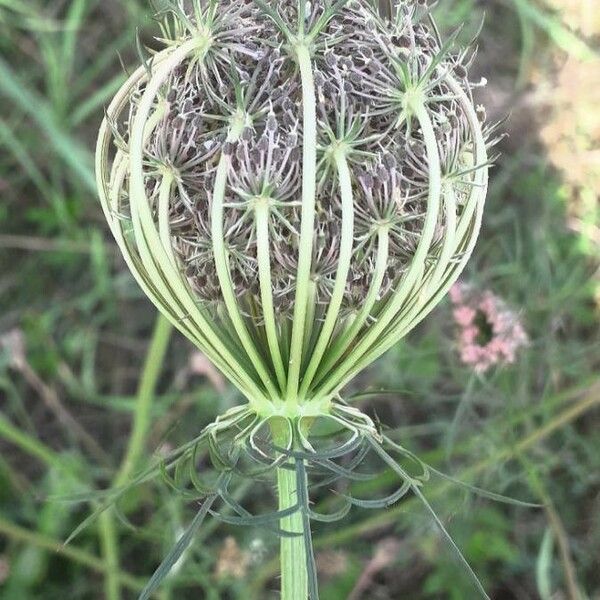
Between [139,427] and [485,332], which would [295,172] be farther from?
[139,427]

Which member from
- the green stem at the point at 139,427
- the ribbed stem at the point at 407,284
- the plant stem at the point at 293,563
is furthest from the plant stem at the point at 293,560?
the green stem at the point at 139,427

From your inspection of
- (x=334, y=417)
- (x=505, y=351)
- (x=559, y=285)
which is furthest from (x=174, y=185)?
(x=559, y=285)

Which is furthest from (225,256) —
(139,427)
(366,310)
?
(139,427)

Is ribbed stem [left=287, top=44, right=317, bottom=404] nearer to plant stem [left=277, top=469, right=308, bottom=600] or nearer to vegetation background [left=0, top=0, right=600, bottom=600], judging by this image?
plant stem [left=277, top=469, right=308, bottom=600]

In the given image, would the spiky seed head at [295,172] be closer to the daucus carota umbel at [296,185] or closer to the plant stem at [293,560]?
the daucus carota umbel at [296,185]

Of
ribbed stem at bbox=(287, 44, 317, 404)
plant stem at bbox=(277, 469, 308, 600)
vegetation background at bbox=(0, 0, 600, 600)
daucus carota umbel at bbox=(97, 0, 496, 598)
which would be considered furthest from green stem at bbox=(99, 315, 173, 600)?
ribbed stem at bbox=(287, 44, 317, 404)

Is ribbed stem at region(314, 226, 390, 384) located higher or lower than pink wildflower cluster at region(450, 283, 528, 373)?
lower
